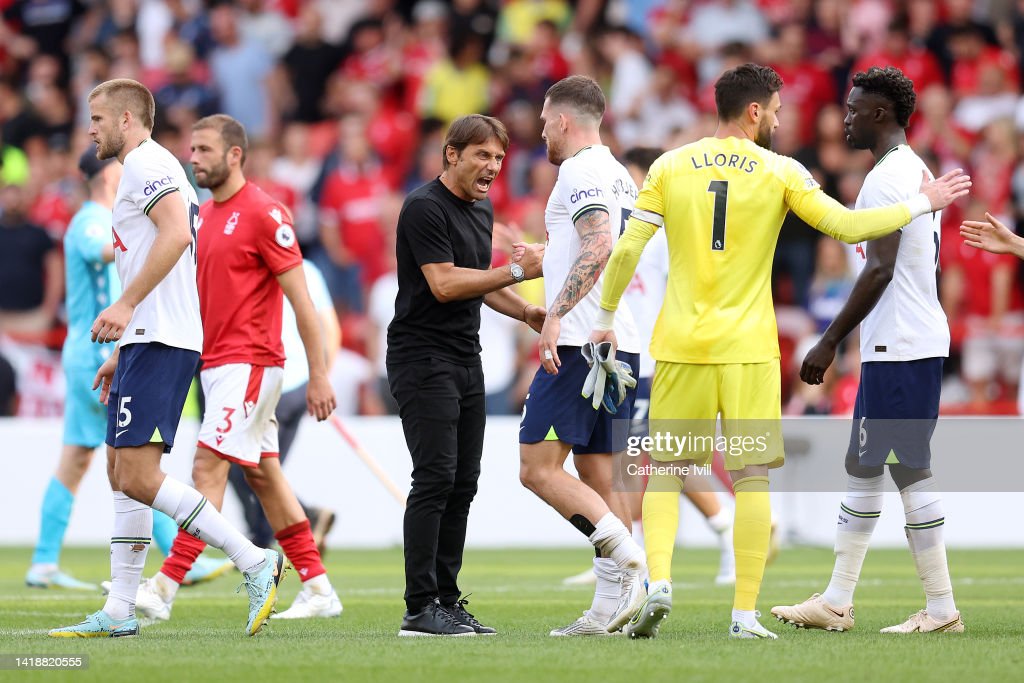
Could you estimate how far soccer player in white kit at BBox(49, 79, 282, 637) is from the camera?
7.20 m

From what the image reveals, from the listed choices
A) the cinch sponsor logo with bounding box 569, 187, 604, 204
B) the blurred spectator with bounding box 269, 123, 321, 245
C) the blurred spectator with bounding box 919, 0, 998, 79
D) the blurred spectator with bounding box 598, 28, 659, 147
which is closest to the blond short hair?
the cinch sponsor logo with bounding box 569, 187, 604, 204

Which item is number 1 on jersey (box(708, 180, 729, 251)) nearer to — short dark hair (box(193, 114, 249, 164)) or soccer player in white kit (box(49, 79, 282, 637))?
soccer player in white kit (box(49, 79, 282, 637))

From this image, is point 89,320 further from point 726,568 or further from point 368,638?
point 726,568

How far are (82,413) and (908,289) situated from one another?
5.62 metres

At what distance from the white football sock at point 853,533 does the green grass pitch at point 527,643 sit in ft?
0.75

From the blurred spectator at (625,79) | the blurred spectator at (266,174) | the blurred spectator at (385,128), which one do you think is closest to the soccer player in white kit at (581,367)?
the blurred spectator at (625,79)

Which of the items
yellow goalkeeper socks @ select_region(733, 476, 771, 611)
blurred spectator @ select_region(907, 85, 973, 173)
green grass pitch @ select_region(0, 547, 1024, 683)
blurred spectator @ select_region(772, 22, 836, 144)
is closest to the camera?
green grass pitch @ select_region(0, 547, 1024, 683)

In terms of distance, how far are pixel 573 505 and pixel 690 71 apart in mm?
12112

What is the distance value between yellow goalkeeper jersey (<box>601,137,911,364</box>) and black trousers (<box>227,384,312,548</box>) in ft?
13.8

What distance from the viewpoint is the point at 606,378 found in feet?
23.9

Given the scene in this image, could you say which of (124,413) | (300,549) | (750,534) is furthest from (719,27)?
(124,413)

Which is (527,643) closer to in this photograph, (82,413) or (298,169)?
(82,413)

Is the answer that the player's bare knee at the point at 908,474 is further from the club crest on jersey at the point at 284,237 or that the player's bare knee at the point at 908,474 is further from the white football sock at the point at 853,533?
the club crest on jersey at the point at 284,237

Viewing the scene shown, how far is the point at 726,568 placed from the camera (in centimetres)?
1092
